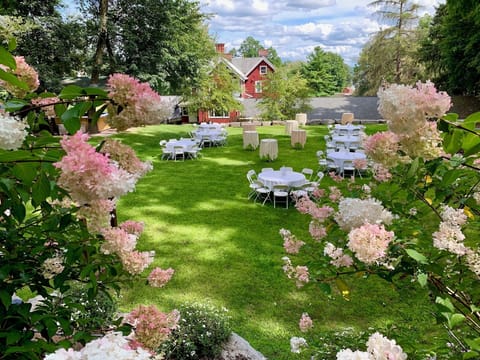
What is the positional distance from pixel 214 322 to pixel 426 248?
213cm

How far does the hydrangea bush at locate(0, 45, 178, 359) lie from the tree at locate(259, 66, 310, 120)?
20.6m

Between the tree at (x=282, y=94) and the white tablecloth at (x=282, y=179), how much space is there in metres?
14.1

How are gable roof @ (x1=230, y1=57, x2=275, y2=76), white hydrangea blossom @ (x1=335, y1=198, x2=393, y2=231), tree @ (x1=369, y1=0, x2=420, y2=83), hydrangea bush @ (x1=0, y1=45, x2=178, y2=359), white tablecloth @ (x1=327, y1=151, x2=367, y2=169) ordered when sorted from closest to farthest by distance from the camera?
hydrangea bush @ (x1=0, y1=45, x2=178, y2=359) < white hydrangea blossom @ (x1=335, y1=198, x2=393, y2=231) < white tablecloth @ (x1=327, y1=151, x2=367, y2=169) < tree @ (x1=369, y1=0, x2=420, y2=83) < gable roof @ (x1=230, y1=57, x2=275, y2=76)

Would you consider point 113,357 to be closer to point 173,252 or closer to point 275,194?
point 173,252

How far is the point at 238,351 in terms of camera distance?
10.3 ft

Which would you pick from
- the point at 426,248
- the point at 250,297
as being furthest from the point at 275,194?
the point at 426,248

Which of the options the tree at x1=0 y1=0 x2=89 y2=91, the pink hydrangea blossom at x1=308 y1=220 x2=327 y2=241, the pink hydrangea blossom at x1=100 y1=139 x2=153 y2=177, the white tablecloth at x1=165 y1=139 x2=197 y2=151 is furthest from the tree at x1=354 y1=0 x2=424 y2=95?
the pink hydrangea blossom at x1=100 y1=139 x2=153 y2=177

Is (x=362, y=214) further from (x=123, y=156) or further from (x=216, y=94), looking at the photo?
(x=216, y=94)

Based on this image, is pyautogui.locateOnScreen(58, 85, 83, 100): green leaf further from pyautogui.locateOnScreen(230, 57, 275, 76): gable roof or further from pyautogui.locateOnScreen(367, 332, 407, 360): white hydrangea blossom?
pyautogui.locateOnScreen(230, 57, 275, 76): gable roof

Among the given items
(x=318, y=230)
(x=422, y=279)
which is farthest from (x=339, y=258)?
(x=318, y=230)

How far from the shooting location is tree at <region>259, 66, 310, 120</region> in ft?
70.0

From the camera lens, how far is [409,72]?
1079 inches

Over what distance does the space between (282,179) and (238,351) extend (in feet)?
16.0

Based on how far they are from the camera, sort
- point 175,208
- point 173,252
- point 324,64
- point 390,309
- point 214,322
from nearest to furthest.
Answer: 1. point 214,322
2. point 390,309
3. point 173,252
4. point 175,208
5. point 324,64
